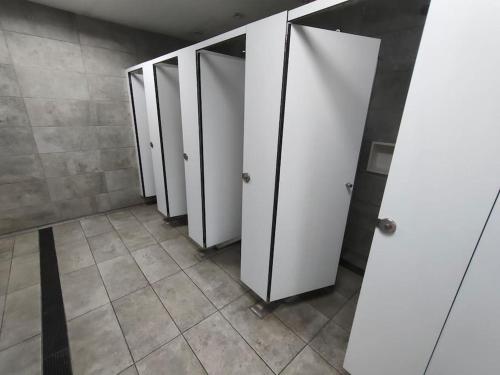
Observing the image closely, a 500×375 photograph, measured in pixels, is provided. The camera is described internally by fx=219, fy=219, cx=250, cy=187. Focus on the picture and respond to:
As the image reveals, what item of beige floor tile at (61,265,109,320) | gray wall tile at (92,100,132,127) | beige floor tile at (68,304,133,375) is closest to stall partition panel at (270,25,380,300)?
beige floor tile at (68,304,133,375)

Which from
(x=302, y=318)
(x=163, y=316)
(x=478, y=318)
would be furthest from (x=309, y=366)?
(x=163, y=316)

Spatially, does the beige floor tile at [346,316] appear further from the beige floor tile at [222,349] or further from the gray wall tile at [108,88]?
the gray wall tile at [108,88]

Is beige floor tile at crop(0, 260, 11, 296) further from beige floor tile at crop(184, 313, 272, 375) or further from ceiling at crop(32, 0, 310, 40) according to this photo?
ceiling at crop(32, 0, 310, 40)

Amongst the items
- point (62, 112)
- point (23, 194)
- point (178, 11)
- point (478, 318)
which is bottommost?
point (23, 194)

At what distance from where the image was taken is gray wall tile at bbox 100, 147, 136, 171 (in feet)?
10.2

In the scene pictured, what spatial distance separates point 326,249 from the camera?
174 cm

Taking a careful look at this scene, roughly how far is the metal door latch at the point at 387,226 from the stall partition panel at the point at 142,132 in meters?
3.11

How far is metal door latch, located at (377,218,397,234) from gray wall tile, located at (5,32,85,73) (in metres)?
3.60

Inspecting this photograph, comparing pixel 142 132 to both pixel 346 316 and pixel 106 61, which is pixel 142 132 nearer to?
pixel 106 61

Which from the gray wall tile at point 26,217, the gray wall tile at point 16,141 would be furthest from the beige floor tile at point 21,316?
the gray wall tile at point 16,141

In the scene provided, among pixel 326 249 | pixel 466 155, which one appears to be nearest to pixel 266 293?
pixel 326 249

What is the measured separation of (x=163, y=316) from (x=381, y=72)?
263 cm

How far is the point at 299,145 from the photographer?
1.37 m

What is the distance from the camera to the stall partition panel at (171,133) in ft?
8.07
